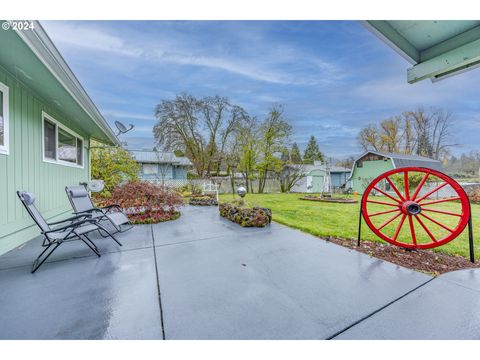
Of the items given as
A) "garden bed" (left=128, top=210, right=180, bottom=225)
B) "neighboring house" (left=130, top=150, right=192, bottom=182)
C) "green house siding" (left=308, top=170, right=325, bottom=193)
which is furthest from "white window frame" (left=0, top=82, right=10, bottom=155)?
"green house siding" (left=308, top=170, right=325, bottom=193)

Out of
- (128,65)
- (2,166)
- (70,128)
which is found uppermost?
(128,65)

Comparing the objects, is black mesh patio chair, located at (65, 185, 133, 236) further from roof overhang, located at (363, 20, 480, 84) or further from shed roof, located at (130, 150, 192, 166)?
shed roof, located at (130, 150, 192, 166)

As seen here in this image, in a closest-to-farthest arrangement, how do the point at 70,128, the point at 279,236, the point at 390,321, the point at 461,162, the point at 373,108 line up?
the point at 390,321 < the point at 279,236 < the point at 70,128 < the point at 461,162 < the point at 373,108

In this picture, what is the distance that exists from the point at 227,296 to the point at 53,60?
140 inches

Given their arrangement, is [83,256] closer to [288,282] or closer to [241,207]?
[288,282]

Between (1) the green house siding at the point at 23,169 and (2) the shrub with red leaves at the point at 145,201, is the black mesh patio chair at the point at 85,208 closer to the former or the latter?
(1) the green house siding at the point at 23,169

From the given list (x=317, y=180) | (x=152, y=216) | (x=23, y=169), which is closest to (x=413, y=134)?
(x=317, y=180)

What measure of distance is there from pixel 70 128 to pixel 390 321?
7.81 metres

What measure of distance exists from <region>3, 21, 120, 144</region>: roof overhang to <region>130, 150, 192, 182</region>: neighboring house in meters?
15.4

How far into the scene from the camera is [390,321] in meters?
1.75

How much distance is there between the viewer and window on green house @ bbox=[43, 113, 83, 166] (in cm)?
459

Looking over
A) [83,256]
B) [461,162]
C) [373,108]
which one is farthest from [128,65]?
[373,108]

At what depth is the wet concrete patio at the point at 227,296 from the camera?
1.64 m

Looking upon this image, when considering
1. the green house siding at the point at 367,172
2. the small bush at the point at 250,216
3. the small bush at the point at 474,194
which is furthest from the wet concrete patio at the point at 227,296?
the green house siding at the point at 367,172
